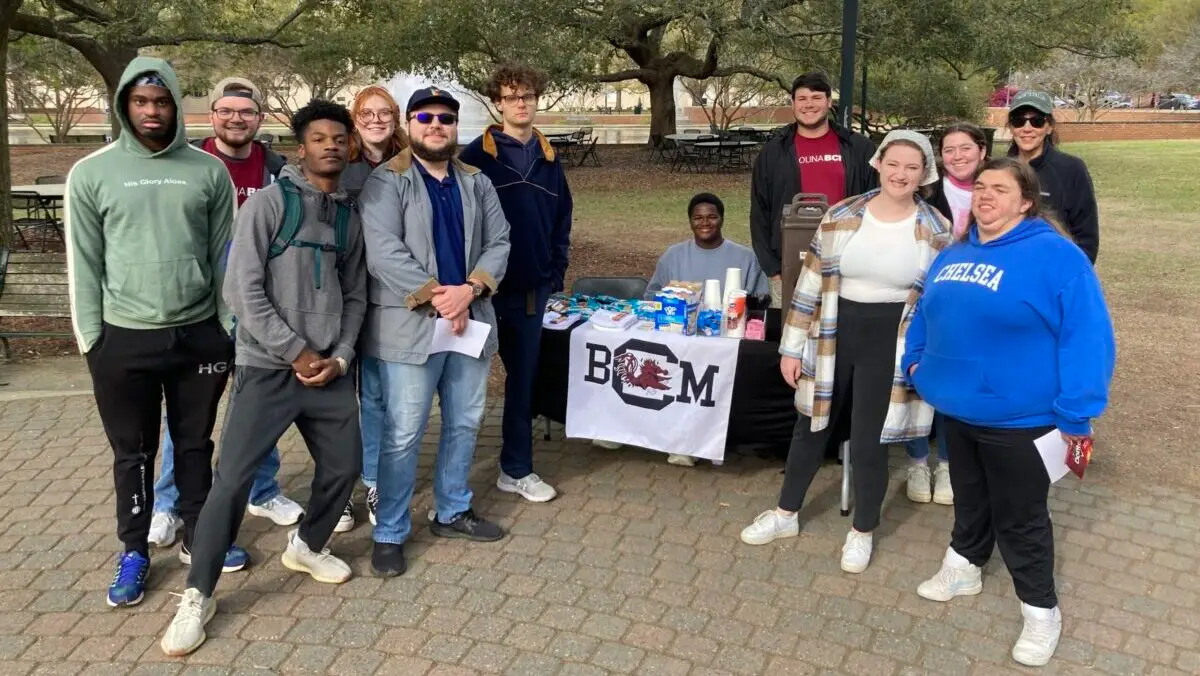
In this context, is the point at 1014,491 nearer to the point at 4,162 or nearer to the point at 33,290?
the point at 33,290

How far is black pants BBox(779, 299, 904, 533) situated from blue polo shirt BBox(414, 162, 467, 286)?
1.50 metres

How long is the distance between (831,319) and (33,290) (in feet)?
19.0

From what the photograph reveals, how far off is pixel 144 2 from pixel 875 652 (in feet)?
32.9

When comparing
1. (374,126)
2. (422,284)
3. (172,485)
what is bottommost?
(172,485)

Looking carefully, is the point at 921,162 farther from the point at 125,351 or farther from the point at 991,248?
the point at 125,351

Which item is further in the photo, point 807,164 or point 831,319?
point 807,164

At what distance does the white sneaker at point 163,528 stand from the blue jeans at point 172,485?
0.04m

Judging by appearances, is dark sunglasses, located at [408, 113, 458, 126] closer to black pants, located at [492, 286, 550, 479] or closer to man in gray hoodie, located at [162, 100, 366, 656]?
man in gray hoodie, located at [162, 100, 366, 656]

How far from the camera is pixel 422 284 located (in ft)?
11.6

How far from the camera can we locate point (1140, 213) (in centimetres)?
1413

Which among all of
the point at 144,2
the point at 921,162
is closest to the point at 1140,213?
the point at 921,162

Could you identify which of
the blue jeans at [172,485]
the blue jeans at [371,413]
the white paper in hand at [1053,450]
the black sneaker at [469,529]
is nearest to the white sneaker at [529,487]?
the black sneaker at [469,529]

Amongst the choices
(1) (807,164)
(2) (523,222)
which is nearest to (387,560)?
(2) (523,222)

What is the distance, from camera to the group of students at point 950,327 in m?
2.99
